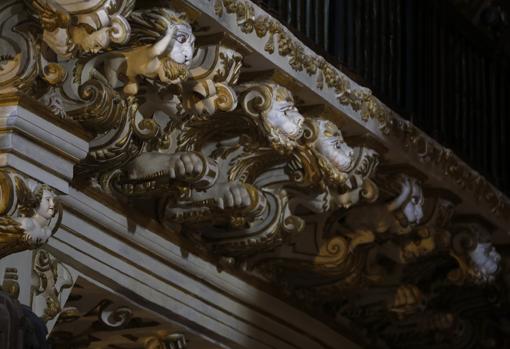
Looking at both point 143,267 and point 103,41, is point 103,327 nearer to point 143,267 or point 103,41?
point 143,267

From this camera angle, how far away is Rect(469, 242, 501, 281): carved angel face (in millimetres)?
10656

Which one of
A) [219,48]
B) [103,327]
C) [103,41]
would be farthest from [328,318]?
[103,41]

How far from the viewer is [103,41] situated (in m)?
8.03

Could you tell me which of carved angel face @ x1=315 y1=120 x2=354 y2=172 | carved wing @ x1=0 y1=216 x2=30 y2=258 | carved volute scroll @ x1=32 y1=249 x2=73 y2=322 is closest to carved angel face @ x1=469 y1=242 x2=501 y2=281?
carved angel face @ x1=315 y1=120 x2=354 y2=172

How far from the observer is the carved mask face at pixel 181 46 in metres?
8.40

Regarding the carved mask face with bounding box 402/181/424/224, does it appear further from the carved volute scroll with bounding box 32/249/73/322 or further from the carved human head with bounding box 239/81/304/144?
the carved volute scroll with bounding box 32/249/73/322

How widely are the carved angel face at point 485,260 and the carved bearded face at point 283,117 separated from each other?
5.94 ft

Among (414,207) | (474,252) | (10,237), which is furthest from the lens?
(474,252)

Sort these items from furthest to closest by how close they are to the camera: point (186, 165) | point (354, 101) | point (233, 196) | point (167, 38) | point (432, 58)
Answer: point (432, 58)
point (354, 101)
point (233, 196)
point (186, 165)
point (167, 38)

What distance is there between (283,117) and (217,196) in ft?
1.67

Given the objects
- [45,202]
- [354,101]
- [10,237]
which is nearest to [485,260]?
[354,101]

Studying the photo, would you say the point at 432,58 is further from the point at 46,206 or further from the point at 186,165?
the point at 46,206

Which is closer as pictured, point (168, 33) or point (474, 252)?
point (168, 33)

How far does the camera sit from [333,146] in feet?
30.8
